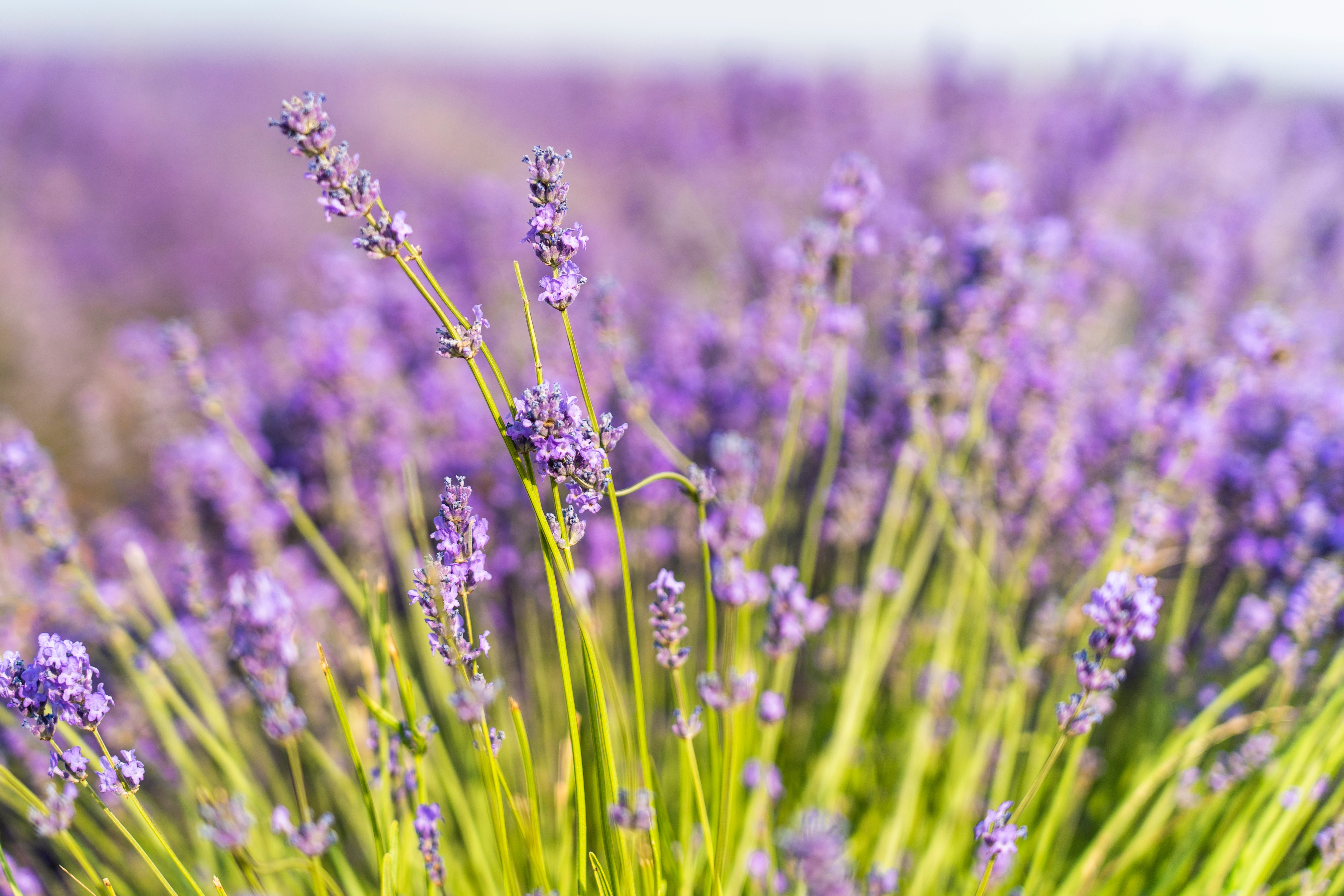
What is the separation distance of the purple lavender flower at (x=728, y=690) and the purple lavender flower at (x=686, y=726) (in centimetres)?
8

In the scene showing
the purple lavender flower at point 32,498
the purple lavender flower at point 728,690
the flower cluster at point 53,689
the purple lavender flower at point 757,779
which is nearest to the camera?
the flower cluster at point 53,689

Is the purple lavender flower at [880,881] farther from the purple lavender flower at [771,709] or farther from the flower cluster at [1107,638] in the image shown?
the flower cluster at [1107,638]

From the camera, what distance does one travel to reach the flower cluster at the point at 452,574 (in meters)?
1.04

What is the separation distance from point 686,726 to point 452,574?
485 millimetres

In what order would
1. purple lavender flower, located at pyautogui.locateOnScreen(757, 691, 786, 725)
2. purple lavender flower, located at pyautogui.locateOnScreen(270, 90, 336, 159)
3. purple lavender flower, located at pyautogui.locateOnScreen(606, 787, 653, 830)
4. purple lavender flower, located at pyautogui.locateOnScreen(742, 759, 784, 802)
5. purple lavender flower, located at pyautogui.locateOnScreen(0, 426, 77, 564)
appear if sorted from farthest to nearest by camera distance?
purple lavender flower, located at pyautogui.locateOnScreen(742, 759, 784, 802) < purple lavender flower, located at pyautogui.locateOnScreen(0, 426, 77, 564) < purple lavender flower, located at pyautogui.locateOnScreen(757, 691, 786, 725) < purple lavender flower, located at pyautogui.locateOnScreen(606, 787, 653, 830) < purple lavender flower, located at pyautogui.locateOnScreen(270, 90, 336, 159)

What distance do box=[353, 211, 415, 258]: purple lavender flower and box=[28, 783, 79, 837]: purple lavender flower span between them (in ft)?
3.07

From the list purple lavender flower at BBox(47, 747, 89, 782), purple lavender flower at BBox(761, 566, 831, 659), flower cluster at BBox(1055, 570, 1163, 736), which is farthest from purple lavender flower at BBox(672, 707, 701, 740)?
purple lavender flower at BBox(47, 747, 89, 782)

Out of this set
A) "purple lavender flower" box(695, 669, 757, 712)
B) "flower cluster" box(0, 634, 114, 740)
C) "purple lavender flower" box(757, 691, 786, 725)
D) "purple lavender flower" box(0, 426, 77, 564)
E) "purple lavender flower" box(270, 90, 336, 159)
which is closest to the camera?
"purple lavender flower" box(270, 90, 336, 159)

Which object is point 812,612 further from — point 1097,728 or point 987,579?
point 1097,728

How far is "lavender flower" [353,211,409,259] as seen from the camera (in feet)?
3.18

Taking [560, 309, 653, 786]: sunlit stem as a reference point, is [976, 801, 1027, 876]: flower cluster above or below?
below

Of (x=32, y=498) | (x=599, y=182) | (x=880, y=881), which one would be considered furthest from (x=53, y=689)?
(x=599, y=182)

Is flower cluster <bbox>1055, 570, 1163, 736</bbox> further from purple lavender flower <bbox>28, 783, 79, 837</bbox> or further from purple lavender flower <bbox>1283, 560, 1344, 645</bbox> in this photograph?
purple lavender flower <bbox>28, 783, 79, 837</bbox>

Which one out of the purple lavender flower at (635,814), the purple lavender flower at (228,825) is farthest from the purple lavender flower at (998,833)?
the purple lavender flower at (228,825)
